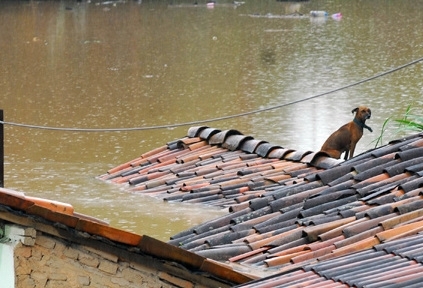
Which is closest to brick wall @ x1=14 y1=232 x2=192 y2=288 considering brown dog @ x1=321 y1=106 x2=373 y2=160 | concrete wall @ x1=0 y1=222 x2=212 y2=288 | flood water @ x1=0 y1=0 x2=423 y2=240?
concrete wall @ x1=0 y1=222 x2=212 y2=288

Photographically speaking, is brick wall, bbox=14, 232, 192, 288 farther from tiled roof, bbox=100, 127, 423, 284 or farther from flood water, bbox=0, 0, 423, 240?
flood water, bbox=0, 0, 423, 240

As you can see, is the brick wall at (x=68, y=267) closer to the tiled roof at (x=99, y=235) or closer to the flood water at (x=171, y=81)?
the tiled roof at (x=99, y=235)

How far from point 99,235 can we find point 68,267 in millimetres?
279

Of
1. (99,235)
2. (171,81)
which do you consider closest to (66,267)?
(99,235)

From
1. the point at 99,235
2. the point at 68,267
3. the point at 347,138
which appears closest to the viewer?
the point at 99,235

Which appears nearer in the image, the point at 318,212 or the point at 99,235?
the point at 99,235

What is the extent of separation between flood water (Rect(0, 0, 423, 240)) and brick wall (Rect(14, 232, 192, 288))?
310cm

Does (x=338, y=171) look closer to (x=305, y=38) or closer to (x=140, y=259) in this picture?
(x=140, y=259)

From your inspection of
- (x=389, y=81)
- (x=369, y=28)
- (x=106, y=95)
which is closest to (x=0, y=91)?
(x=106, y=95)

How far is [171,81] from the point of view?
60.4ft

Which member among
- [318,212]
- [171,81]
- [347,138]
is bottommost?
[171,81]

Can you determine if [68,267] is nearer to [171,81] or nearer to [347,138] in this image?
[347,138]

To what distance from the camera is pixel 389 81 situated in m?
16.8

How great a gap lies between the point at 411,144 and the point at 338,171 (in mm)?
455
